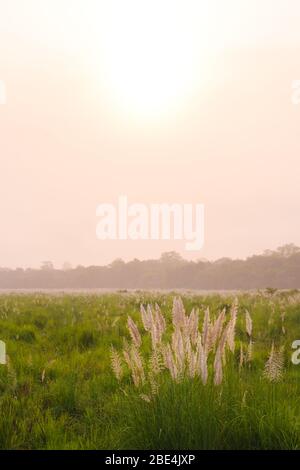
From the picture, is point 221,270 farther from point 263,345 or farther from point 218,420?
point 218,420

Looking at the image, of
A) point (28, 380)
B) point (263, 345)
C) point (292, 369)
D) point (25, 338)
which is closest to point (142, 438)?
point (28, 380)

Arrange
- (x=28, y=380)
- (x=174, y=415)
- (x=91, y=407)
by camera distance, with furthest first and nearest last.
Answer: (x=28, y=380) → (x=91, y=407) → (x=174, y=415)

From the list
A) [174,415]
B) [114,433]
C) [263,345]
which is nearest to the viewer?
[174,415]

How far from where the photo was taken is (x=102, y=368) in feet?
22.1

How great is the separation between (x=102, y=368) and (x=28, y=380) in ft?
3.38

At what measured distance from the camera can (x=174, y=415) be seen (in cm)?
389

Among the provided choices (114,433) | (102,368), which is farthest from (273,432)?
(102,368)

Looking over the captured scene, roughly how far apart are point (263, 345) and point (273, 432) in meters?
4.44

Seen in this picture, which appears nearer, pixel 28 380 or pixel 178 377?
pixel 178 377

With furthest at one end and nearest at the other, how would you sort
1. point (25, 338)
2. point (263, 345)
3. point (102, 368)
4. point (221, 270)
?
point (221, 270) → point (25, 338) → point (263, 345) → point (102, 368)
